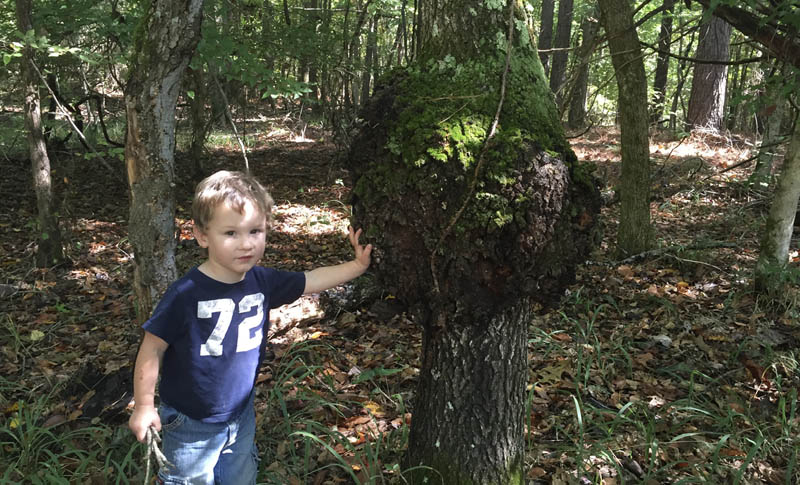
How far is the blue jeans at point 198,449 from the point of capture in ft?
6.93

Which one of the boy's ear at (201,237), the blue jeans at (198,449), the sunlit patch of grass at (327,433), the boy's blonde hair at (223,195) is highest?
the boy's blonde hair at (223,195)

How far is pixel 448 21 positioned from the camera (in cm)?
202

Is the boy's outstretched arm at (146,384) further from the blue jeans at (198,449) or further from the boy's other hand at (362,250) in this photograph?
the boy's other hand at (362,250)

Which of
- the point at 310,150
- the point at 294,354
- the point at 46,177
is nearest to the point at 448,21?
the point at 294,354

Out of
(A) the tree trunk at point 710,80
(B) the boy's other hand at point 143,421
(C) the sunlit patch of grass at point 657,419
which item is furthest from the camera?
(A) the tree trunk at point 710,80

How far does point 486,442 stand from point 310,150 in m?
10.9

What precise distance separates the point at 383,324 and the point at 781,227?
3.44 metres

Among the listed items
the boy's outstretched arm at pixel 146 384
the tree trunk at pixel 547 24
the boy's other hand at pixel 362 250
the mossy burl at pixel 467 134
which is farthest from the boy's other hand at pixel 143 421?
the tree trunk at pixel 547 24

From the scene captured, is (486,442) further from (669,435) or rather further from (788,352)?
(788,352)

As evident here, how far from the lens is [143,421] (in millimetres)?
1941

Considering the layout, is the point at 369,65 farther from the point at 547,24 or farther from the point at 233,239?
the point at 547,24

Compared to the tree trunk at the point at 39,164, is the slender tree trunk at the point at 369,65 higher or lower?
higher

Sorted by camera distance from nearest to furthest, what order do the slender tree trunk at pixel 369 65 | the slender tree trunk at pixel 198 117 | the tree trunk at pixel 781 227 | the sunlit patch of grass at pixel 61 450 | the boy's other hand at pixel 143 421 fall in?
the boy's other hand at pixel 143 421, the sunlit patch of grass at pixel 61 450, the tree trunk at pixel 781 227, the slender tree trunk at pixel 369 65, the slender tree trunk at pixel 198 117

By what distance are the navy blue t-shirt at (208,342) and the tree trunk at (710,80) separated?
10445 millimetres
